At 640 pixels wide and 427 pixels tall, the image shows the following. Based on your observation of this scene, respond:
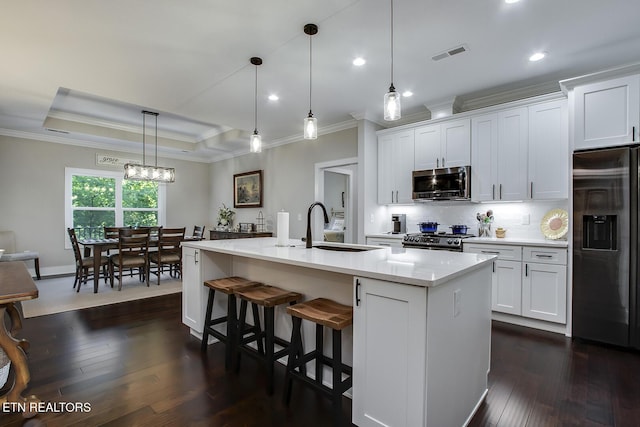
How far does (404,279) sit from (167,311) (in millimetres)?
3466

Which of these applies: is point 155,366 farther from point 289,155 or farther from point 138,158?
point 138,158

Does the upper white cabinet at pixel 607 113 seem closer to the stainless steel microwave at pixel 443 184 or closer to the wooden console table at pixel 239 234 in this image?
the stainless steel microwave at pixel 443 184

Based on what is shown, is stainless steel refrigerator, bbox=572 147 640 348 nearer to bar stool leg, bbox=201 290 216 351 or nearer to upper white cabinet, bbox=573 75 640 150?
upper white cabinet, bbox=573 75 640 150

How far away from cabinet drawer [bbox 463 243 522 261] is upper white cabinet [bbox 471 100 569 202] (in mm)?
594

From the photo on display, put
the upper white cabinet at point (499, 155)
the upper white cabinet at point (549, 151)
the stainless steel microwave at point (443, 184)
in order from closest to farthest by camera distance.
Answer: the upper white cabinet at point (549, 151), the upper white cabinet at point (499, 155), the stainless steel microwave at point (443, 184)

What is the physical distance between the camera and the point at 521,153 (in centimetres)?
356

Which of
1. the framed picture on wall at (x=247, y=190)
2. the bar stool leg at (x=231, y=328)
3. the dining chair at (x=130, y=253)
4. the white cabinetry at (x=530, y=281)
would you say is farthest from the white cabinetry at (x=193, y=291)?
the framed picture on wall at (x=247, y=190)

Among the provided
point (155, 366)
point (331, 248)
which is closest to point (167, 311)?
point (155, 366)

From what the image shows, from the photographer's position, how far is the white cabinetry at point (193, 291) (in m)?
2.91

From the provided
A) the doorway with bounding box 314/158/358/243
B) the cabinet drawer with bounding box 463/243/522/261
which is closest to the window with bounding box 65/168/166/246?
the doorway with bounding box 314/158/358/243

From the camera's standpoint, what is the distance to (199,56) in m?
3.02

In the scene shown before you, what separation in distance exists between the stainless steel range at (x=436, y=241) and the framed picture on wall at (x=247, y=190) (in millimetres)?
3554

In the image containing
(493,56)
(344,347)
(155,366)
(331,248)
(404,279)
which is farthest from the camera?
(493,56)

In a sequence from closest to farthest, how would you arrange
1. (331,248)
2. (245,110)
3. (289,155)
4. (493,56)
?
1. (331,248)
2. (493,56)
3. (245,110)
4. (289,155)
